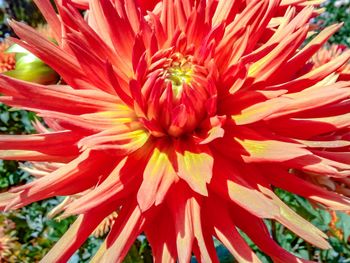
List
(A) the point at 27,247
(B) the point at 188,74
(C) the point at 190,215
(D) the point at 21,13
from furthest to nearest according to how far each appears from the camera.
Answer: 1. (D) the point at 21,13
2. (A) the point at 27,247
3. (B) the point at 188,74
4. (C) the point at 190,215

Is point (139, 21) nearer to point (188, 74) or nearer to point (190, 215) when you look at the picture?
point (188, 74)

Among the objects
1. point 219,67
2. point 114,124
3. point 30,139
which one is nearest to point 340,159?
point 219,67

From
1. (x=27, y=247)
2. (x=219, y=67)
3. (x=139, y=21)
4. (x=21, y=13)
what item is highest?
(x=21, y=13)

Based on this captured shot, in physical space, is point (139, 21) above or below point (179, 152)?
above

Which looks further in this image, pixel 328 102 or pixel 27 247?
pixel 27 247

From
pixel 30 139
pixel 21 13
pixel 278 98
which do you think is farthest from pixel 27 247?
pixel 21 13

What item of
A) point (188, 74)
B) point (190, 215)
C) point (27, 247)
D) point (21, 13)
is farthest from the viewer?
point (21, 13)
